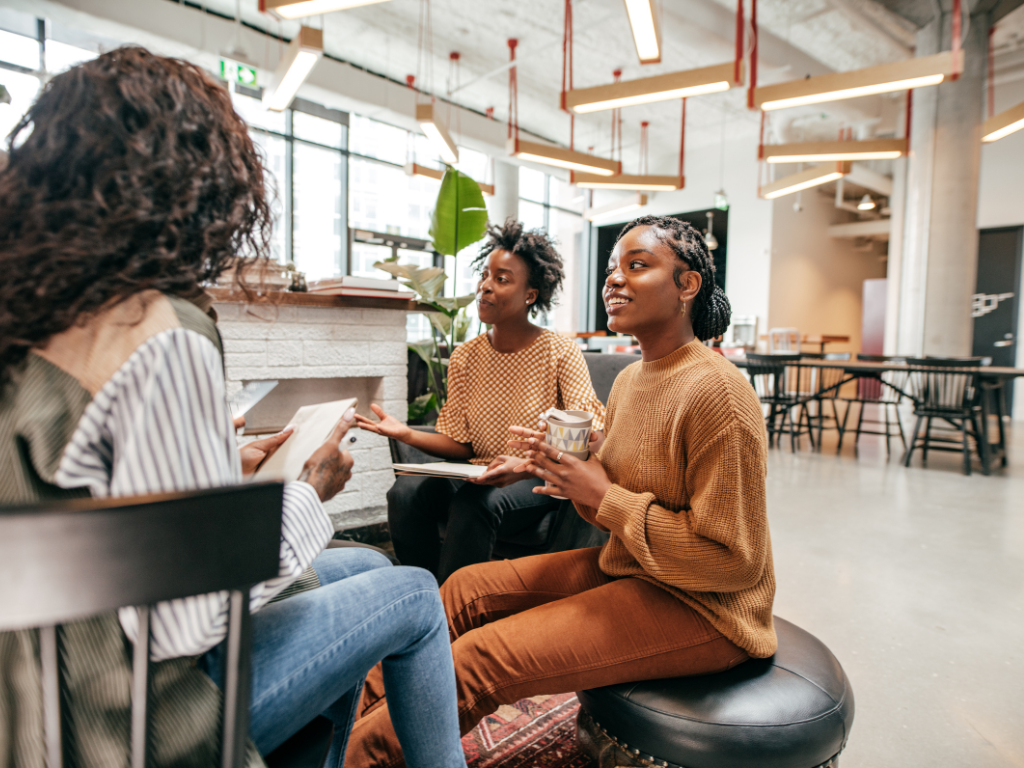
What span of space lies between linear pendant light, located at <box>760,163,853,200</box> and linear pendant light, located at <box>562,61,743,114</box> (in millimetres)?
2779

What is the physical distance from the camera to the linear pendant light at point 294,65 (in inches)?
136

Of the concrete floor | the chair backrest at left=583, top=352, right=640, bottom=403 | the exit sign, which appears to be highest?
the exit sign

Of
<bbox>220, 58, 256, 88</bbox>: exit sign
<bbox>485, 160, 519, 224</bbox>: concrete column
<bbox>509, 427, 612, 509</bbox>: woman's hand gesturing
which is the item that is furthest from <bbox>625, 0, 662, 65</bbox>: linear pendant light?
<bbox>485, 160, 519, 224</bbox>: concrete column

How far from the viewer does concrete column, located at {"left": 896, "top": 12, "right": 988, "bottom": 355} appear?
5828 mm

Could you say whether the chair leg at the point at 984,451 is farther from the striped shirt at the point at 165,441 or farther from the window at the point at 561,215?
the window at the point at 561,215

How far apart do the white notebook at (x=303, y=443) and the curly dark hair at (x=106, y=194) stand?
0.29 m

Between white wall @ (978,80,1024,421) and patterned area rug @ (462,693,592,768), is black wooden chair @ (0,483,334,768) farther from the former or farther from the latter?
white wall @ (978,80,1024,421)

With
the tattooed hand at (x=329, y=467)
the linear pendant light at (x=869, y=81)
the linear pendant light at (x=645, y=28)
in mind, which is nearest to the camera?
the tattooed hand at (x=329, y=467)

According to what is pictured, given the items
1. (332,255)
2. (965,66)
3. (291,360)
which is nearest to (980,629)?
(291,360)

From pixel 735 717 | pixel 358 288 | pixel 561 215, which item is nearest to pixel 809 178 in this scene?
pixel 561 215

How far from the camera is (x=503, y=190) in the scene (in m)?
9.16

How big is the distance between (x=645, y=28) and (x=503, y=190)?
19.6ft

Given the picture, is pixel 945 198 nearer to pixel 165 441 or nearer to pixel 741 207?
pixel 741 207

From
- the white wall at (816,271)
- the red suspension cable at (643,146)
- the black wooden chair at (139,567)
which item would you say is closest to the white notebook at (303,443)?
the black wooden chair at (139,567)
